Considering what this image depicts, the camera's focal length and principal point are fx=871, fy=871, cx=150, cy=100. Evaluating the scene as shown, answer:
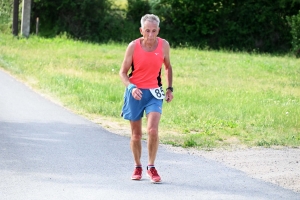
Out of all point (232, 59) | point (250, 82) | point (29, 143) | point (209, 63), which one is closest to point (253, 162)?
point (29, 143)

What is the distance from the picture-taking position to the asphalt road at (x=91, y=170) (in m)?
8.88

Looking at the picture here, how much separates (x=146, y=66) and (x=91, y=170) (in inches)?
62.2

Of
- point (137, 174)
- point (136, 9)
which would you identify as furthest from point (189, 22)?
point (137, 174)

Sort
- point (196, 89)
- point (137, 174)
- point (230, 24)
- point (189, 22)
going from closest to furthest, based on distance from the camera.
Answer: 1. point (137, 174)
2. point (196, 89)
3. point (230, 24)
4. point (189, 22)

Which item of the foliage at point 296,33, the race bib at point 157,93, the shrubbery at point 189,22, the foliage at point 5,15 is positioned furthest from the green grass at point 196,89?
the shrubbery at point 189,22

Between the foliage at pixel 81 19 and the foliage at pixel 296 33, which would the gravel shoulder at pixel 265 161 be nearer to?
the foliage at pixel 296 33

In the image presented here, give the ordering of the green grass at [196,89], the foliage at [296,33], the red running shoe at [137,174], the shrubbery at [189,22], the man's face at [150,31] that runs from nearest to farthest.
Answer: the man's face at [150,31] < the red running shoe at [137,174] < the green grass at [196,89] < the foliage at [296,33] < the shrubbery at [189,22]

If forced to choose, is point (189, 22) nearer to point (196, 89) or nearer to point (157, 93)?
point (196, 89)

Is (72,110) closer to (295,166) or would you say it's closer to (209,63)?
(295,166)

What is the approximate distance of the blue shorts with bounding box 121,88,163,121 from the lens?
31.2 ft

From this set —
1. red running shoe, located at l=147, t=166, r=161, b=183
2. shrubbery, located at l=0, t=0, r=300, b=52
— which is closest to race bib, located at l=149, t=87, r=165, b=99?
red running shoe, located at l=147, t=166, r=161, b=183

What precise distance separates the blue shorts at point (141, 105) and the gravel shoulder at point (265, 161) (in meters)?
1.58

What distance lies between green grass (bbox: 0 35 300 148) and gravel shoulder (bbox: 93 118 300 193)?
0.54 meters

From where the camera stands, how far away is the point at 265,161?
37.5 ft
